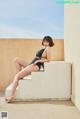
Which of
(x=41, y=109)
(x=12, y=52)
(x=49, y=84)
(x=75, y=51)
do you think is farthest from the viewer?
(x=12, y=52)

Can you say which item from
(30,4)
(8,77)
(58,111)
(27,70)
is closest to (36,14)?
(30,4)

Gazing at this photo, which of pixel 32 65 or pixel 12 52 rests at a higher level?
pixel 12 52

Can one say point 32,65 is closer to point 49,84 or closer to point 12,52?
point 49,84

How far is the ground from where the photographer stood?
3.71m

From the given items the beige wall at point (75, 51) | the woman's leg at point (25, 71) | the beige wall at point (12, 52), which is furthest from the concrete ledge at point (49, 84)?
the beige wall at point (12, 52)

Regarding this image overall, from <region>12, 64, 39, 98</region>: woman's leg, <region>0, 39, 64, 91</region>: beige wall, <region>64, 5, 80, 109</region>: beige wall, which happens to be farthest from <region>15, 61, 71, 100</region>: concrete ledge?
<region>0, 39, 64, 91</region>: beige wall

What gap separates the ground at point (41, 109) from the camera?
3707 millimetres

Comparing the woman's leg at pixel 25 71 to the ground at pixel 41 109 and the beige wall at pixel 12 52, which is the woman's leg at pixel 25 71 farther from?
the beige wall at pixel 12 52

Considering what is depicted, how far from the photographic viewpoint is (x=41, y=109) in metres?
4.12

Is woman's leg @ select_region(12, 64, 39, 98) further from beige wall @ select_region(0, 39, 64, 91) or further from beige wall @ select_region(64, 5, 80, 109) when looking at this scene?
beige wall @ select_region(0, 39, 64, 91)

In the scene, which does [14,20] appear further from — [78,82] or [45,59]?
[78,82]

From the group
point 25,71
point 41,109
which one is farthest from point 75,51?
point 41,109

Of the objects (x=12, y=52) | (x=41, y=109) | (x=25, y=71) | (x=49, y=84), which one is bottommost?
(x=41, y=109)

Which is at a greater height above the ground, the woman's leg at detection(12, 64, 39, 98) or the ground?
the woman's leg at detection(12, 64, 39, 98)
